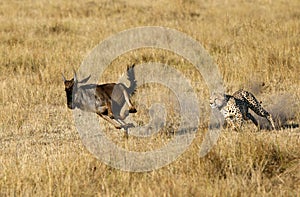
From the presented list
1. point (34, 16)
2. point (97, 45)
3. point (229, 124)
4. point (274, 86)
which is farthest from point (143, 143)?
point (34, 16)

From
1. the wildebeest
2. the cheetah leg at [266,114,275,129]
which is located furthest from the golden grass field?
the wildebeest

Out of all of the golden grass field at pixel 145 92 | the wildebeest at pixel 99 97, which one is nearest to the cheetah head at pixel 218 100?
the golden grass field at pixel 145 92

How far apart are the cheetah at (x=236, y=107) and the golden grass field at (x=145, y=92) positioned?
20cm

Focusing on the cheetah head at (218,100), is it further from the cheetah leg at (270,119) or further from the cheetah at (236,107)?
the cheetah leg at (270,119)

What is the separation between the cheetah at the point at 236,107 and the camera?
6840mm

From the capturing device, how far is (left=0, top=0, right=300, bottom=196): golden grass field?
494 cm

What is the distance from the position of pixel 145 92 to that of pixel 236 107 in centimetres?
274

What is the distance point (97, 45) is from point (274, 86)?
15.7 ft

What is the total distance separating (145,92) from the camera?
9.38m

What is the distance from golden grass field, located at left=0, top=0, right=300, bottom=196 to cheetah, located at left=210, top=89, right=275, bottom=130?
0.67 ft

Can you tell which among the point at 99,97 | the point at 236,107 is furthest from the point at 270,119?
the point at 99,97

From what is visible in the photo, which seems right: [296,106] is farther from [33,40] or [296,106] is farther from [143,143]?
[33,40]

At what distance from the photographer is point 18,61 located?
11.3 m

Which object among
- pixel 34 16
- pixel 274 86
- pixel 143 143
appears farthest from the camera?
pixel 34 16
